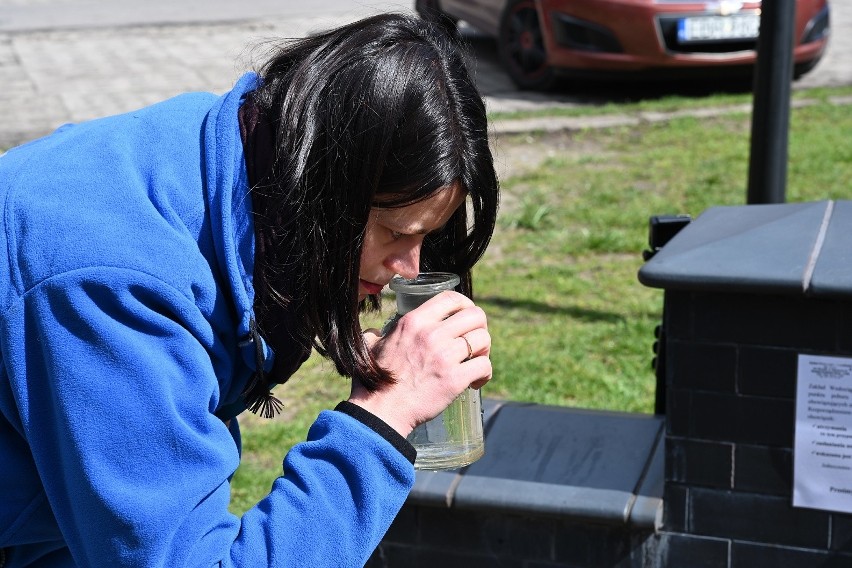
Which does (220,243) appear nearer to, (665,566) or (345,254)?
(345,254)

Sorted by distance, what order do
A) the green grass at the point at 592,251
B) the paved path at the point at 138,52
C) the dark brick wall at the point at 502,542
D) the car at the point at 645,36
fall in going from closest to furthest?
the dark brick wall at the point at 502,542
the green grass at the point at 592,251
the car at the point at 645,36
the paved path at the point at 138,52

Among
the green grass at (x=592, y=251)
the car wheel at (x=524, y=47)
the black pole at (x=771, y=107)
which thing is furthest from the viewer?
the car wheel at (x=524, y=47)

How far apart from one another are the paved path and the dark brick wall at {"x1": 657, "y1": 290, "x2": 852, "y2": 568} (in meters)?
4.09

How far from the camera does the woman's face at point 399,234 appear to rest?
4.72ft

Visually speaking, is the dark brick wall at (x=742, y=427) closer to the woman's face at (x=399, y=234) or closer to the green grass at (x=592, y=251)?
the woman's face at (x=399, y=234)

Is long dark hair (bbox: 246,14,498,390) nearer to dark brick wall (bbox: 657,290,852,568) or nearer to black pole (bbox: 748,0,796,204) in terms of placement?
dark brick wall (bbox: 657,290,852,568)

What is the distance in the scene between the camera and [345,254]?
1.41 meters

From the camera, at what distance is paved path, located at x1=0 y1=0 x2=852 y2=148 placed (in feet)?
26.4

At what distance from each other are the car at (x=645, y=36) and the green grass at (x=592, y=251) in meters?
0.28

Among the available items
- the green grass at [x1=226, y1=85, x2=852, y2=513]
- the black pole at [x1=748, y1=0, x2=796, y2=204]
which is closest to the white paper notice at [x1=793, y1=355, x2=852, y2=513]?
the green grass at [x1=226, y1=85, x2=852, y2=513]

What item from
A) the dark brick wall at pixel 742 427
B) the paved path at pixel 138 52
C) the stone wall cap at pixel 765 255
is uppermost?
the stone wall cap at pixel 765 255

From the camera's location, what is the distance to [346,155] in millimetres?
1346

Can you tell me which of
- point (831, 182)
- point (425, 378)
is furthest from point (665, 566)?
point (831, 182)

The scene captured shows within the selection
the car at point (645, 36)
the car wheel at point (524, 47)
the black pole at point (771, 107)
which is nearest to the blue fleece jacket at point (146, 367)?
the black pole at point (771, 107)
